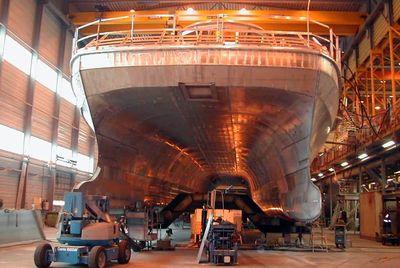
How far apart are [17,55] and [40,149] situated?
213 inches

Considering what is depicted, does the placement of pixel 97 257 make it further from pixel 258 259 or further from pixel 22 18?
pixel 22 18

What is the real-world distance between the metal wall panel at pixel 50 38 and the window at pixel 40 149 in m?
4.86

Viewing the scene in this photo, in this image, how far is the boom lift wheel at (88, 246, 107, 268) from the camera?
934 centimetres

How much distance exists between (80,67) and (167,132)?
398 centimetres

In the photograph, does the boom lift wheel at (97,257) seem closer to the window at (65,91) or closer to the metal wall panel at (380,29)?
the window at (65,91)

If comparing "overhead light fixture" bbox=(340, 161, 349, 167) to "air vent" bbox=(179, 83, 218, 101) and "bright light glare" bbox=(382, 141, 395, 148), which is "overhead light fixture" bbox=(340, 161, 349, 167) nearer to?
"bright light glare" bbox=(382, 141, 395, 148)

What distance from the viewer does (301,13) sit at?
24453mm

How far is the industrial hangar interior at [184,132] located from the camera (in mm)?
9023

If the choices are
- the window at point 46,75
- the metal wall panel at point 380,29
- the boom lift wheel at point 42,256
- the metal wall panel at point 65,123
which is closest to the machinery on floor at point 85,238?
the boom lift wheel at point 42,256

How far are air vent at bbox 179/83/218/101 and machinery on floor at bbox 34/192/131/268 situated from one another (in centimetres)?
355

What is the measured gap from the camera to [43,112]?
23844 millimetres

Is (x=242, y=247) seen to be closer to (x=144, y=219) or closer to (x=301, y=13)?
(x=144, y=219)

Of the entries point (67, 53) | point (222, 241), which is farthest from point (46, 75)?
point (222, 241)

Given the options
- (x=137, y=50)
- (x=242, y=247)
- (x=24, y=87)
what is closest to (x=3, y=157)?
(x=24, y=87)
